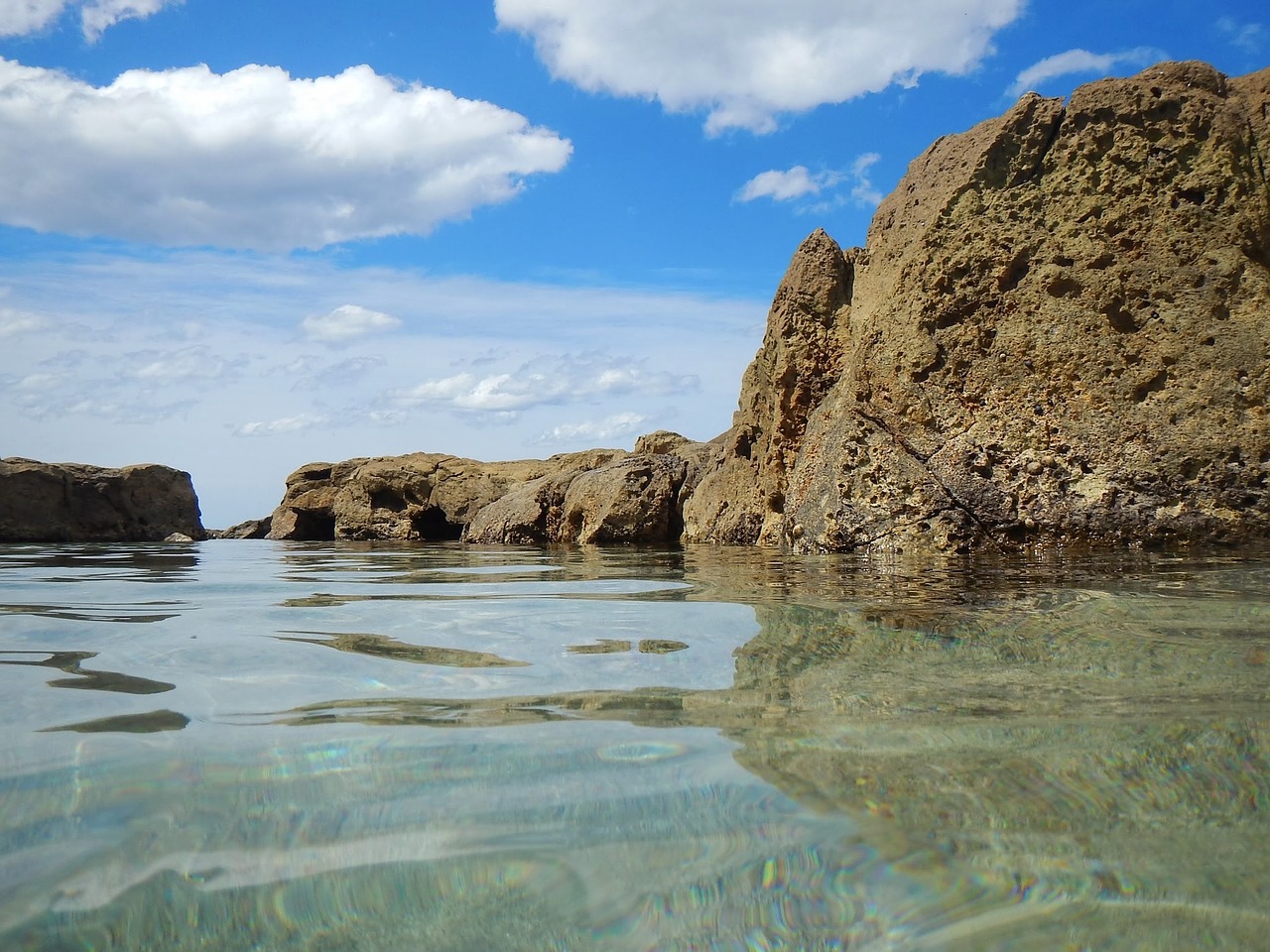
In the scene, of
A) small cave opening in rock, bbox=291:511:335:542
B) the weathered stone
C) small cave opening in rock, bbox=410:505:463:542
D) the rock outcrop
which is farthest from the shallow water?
the rock outcrop

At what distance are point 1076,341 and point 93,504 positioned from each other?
18.4 meters

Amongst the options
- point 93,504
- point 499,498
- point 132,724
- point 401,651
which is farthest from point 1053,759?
point 93,504

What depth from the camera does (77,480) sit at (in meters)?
17.7

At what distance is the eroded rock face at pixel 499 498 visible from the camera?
10578 mm

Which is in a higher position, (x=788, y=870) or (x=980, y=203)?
(x=980, y=203)

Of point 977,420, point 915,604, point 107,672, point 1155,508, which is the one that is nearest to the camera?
point 107,672

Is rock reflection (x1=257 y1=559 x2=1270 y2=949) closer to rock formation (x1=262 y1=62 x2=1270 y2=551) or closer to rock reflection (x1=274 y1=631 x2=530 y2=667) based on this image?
rock reflection (x1=274 y1=631 x2=530 y2=667)

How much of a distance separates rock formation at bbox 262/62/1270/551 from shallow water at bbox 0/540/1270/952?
10.5ft

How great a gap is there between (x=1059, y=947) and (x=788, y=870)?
0.27 m

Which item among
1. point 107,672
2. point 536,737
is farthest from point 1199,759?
point 107,672

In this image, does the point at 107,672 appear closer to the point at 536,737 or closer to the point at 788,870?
the point at 536,737

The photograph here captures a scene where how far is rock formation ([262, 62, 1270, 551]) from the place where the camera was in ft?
17.8

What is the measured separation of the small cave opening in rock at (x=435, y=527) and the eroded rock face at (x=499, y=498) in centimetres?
2

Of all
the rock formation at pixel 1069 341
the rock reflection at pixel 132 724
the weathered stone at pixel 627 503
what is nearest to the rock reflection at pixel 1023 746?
the rock reflection at pixel 132 724
